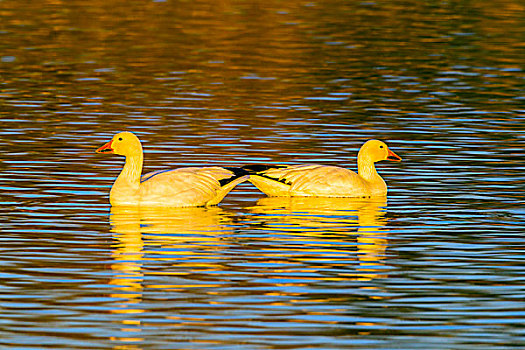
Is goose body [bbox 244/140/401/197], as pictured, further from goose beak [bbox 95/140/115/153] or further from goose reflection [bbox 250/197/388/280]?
goose beak [bbox 95/140/115/153]


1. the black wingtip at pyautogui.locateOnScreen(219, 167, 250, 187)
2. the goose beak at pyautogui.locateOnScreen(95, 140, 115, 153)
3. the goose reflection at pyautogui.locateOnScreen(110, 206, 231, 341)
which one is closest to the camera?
the goose reflection at pyautogui.locateOnScreen(110, 206, 231, 341)

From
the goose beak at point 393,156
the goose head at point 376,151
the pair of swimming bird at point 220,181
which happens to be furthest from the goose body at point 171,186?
the goose beak at point 393,156

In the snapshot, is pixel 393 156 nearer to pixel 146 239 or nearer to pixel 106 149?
pixel 106 149

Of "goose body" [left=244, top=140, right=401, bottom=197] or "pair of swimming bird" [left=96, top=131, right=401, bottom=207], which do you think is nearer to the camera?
"pair of swimming bird" [left=96, top=131, right=401, bottom=207]

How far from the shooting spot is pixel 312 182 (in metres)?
21.2

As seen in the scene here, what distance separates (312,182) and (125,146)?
10.8 ft

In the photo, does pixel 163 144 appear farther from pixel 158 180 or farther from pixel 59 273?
pixel 59 273

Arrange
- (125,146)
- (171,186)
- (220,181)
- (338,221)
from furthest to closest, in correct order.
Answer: (125,146), (220,181), (171,186), (338,221)

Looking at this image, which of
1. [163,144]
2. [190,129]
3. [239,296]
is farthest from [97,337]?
[190,129]

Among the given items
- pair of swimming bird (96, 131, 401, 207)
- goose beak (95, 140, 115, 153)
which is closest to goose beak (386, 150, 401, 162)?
pair of swimming bird (96, 131, 401, 207)

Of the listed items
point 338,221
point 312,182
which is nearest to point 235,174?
point 312,182

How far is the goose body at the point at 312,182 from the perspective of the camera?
21.3 metres

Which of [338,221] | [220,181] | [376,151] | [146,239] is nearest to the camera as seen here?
[146,239]

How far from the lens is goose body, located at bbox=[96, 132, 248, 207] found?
2017 cm
